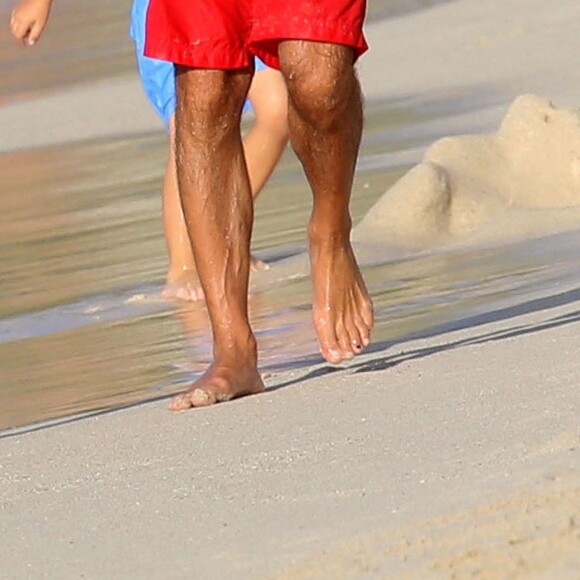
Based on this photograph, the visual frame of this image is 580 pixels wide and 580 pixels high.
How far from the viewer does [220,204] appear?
14.4 feet

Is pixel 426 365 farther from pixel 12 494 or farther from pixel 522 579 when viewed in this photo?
pixel 522 579

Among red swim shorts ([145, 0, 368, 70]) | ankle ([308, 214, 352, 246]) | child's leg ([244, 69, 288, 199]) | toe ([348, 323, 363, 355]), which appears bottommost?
child's leg ([244, 69, 288, 199])

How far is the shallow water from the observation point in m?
5.12

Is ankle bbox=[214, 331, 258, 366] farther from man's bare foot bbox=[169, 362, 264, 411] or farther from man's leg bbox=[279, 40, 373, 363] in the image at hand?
man's leg bbox=[279, 40, 373, 363]

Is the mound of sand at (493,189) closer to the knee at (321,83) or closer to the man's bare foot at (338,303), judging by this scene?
the man's bare foot at (338,303)

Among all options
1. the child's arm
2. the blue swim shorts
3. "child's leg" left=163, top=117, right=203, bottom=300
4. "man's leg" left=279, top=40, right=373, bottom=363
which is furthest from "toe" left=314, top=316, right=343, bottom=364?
the blue swim shorts

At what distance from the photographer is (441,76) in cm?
1074

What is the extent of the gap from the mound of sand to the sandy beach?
1080mm

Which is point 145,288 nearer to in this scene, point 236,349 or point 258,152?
point 258,152

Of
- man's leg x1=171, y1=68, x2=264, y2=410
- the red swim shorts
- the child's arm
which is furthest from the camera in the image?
the child's arm

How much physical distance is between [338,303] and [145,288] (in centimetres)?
205

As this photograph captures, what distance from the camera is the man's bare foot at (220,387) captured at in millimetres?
4195

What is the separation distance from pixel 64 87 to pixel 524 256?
7.19 meters

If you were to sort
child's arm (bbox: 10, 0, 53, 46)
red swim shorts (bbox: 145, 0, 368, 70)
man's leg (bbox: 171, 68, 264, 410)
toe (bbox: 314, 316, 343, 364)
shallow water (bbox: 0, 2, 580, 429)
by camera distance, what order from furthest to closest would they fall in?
shallow water (bbox: 0, 2, 580, 429) → child's arm (bbox: 10, 0, 53, 46) → toe (bbox: 314, 316, 343, 364) → man's leg (bbox: 171, 68, 264, 410) → red swim shorts (bbox: 145, 0, 368, 70)
